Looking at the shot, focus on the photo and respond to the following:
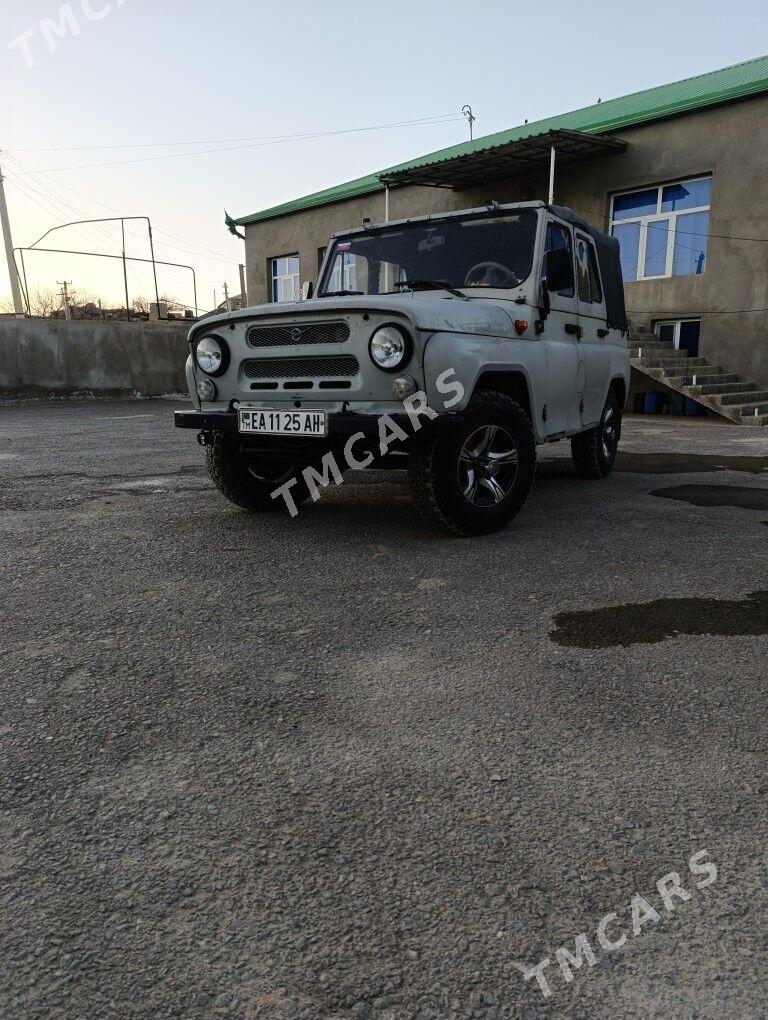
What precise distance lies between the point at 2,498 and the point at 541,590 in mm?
4368

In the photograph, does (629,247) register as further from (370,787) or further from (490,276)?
(370,787)

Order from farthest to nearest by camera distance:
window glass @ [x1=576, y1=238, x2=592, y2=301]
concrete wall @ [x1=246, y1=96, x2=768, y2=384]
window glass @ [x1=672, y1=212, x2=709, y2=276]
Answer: window glass @ [x1=672, y1=212, x2=709, y2=276] < concrete wall @ [x1=246, y1=96, x2=768, y2=384] < window glass @ [x1=576, y1=238, x2=592, y2=301]

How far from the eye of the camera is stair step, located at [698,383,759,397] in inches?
537

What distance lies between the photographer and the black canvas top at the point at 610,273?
20.2 feet

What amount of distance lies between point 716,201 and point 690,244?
933 millimetres

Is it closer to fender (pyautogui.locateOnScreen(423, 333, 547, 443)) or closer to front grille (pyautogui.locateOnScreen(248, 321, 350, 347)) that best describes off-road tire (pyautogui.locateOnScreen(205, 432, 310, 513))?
front grille (pyautogui.locateOnScreen(248, 321, 350, 347))

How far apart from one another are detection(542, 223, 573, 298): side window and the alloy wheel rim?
3.96ft

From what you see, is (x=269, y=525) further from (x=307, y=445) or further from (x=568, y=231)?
(x=568, y=231)

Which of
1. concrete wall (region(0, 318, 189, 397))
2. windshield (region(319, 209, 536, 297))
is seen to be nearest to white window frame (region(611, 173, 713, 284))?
concrete wall (region(0, 318, 189, 397))

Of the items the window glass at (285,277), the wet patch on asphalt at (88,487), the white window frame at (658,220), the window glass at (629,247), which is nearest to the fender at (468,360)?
the wet patch on asphalt at (88,487)

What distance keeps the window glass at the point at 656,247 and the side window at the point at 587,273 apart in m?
10.9

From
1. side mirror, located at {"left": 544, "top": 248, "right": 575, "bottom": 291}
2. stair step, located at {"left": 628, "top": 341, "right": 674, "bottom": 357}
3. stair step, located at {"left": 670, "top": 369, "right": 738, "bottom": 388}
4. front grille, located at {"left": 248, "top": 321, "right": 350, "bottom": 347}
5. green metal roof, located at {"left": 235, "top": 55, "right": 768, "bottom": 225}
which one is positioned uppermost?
A: green metal roof, located at {"left": 235, "top": 55, "right": 768, "bottom": 225}

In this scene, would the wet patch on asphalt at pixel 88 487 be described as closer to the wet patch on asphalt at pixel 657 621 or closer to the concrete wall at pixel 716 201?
the wet patch on asphalt at pixel 657 621

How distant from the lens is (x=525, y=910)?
152cm
